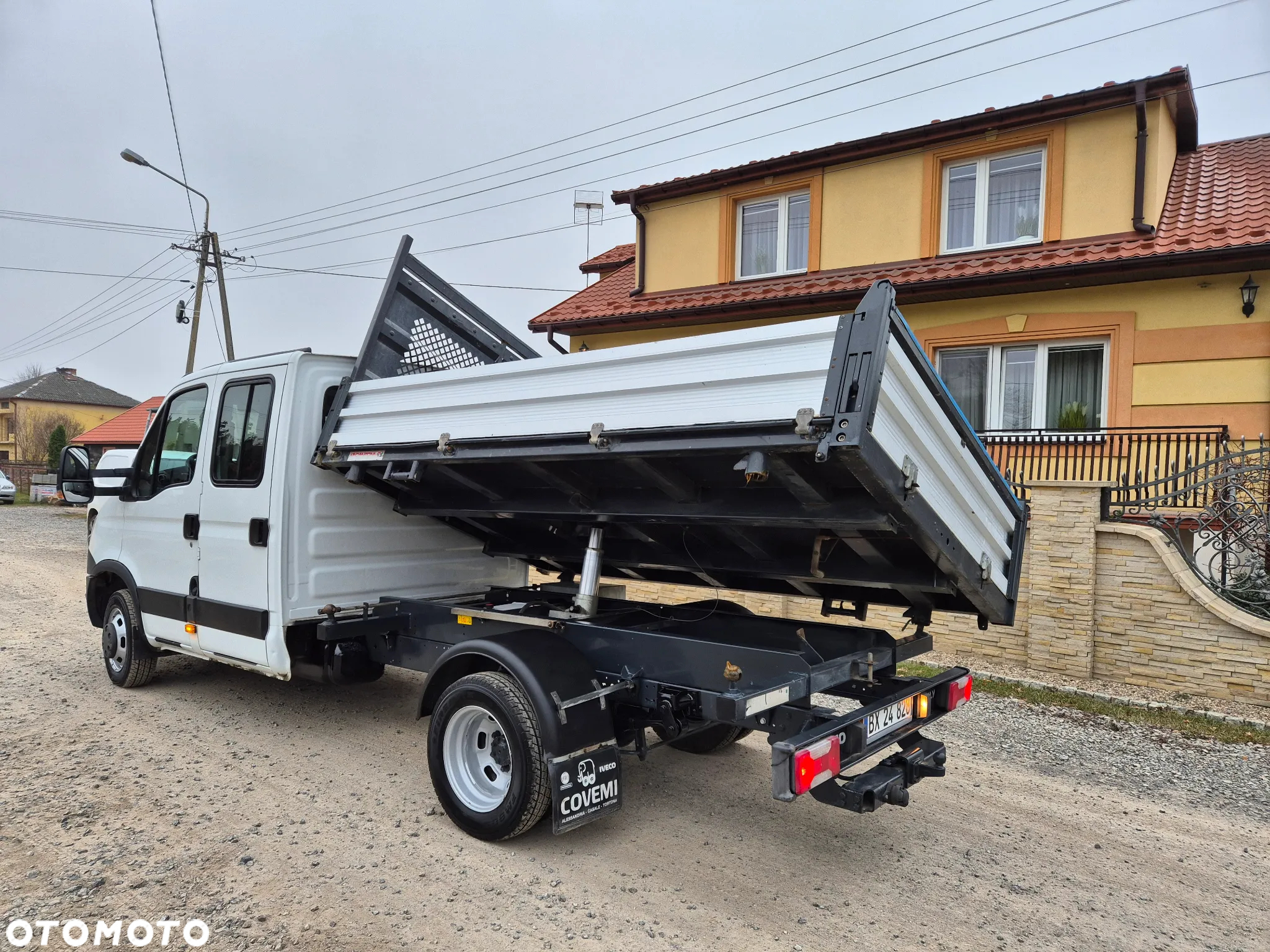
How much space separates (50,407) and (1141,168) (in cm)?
7111

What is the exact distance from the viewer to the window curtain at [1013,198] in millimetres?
10398

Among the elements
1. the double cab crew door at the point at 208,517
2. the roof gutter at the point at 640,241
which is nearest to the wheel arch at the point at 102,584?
the double cab crew door at the point at 208,517

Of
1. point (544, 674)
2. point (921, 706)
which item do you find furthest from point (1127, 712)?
point (544, 674)

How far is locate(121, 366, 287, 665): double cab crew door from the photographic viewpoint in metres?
4.94

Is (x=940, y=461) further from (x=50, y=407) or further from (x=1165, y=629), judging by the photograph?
(x=50, y=407)

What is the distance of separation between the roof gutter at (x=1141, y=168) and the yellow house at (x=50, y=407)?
192 feet

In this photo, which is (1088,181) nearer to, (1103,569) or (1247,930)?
(1103,569)

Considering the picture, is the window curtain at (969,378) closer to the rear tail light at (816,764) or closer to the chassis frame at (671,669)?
the chassis frame at (671,669)

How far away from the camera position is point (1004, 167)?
34.8 feet

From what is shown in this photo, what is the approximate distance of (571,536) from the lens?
5.21m

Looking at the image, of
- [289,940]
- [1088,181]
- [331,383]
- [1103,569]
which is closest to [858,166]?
[1088,181]

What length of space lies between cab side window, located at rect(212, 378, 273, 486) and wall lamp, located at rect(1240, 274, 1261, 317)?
9.62 m

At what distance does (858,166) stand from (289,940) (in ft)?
37.1

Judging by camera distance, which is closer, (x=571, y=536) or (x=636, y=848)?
(x=636, y=848)
